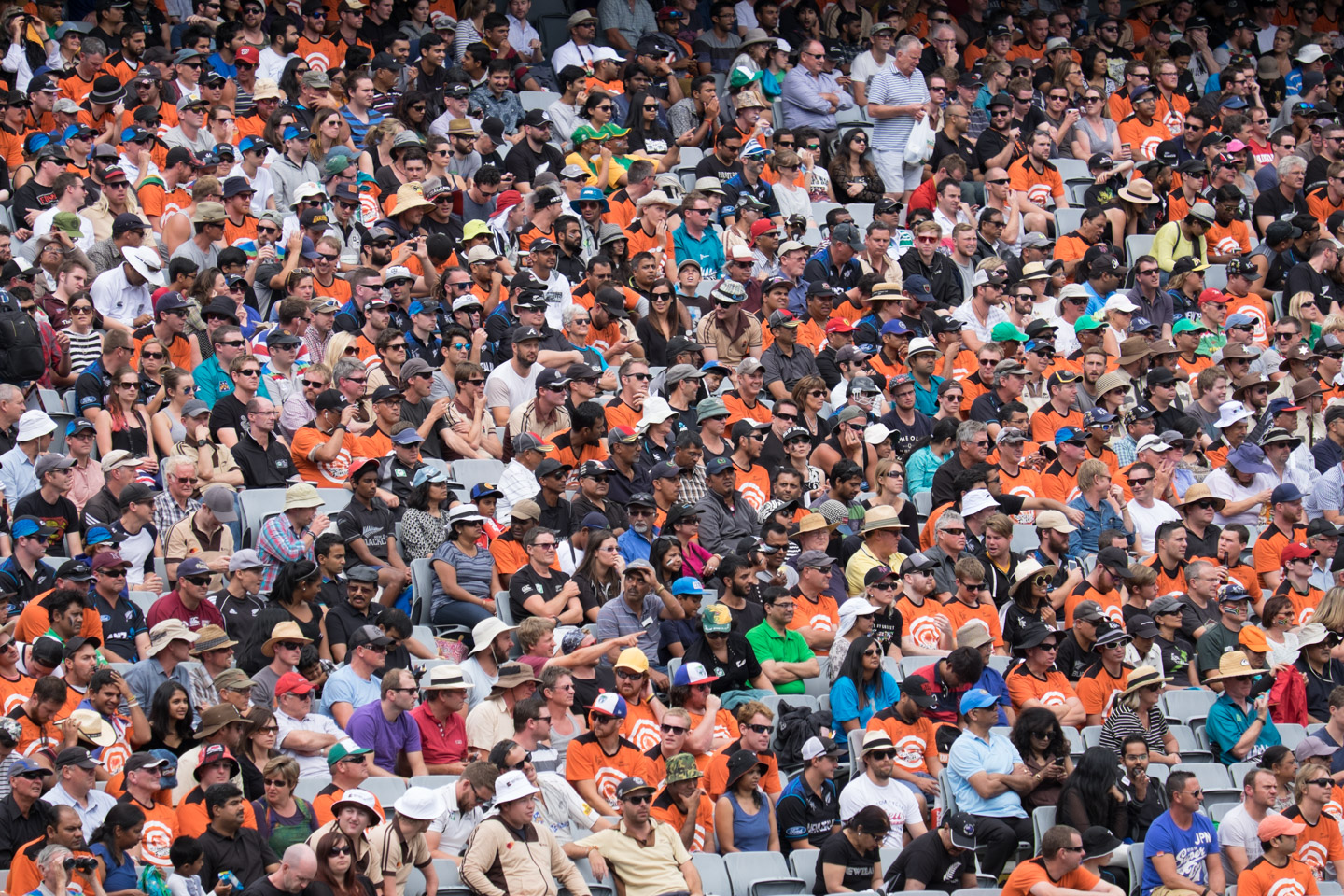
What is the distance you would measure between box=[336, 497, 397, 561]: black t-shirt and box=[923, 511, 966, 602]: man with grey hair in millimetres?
3079

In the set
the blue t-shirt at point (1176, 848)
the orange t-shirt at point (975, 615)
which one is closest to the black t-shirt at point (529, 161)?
the orange t-shirt at point (975, 615)

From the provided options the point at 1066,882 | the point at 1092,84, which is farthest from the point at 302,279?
the point at 1092,84

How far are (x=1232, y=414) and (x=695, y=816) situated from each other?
6143 mm

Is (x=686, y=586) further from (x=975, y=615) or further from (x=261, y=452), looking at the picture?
(x=261, y=452)

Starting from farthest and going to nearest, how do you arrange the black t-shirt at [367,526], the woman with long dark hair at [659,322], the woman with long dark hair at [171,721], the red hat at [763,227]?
1. the red hat at [763,227]
2. the woman with long dark hair at [659,322]
3. the black t-shirt at [367,526]
4. the woman with long dark hair at [171,721]

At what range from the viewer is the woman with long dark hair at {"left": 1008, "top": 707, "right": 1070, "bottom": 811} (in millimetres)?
9383

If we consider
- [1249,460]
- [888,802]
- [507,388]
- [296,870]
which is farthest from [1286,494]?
[296,870]

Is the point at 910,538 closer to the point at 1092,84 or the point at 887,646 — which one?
the point at 887,646

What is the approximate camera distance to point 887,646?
34.5 ft

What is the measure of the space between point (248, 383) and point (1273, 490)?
656cm

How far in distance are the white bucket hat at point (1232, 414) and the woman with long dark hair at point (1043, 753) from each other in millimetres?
4629

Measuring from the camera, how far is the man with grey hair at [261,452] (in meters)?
11.0

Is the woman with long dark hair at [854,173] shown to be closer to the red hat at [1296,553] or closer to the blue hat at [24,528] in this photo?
the red hat at [1296,553]

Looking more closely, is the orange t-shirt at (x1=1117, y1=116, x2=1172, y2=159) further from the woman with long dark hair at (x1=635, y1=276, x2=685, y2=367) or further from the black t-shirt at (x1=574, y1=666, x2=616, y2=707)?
the black t-shirt at (x1=574, y1=666, x2=616, y2=707)
